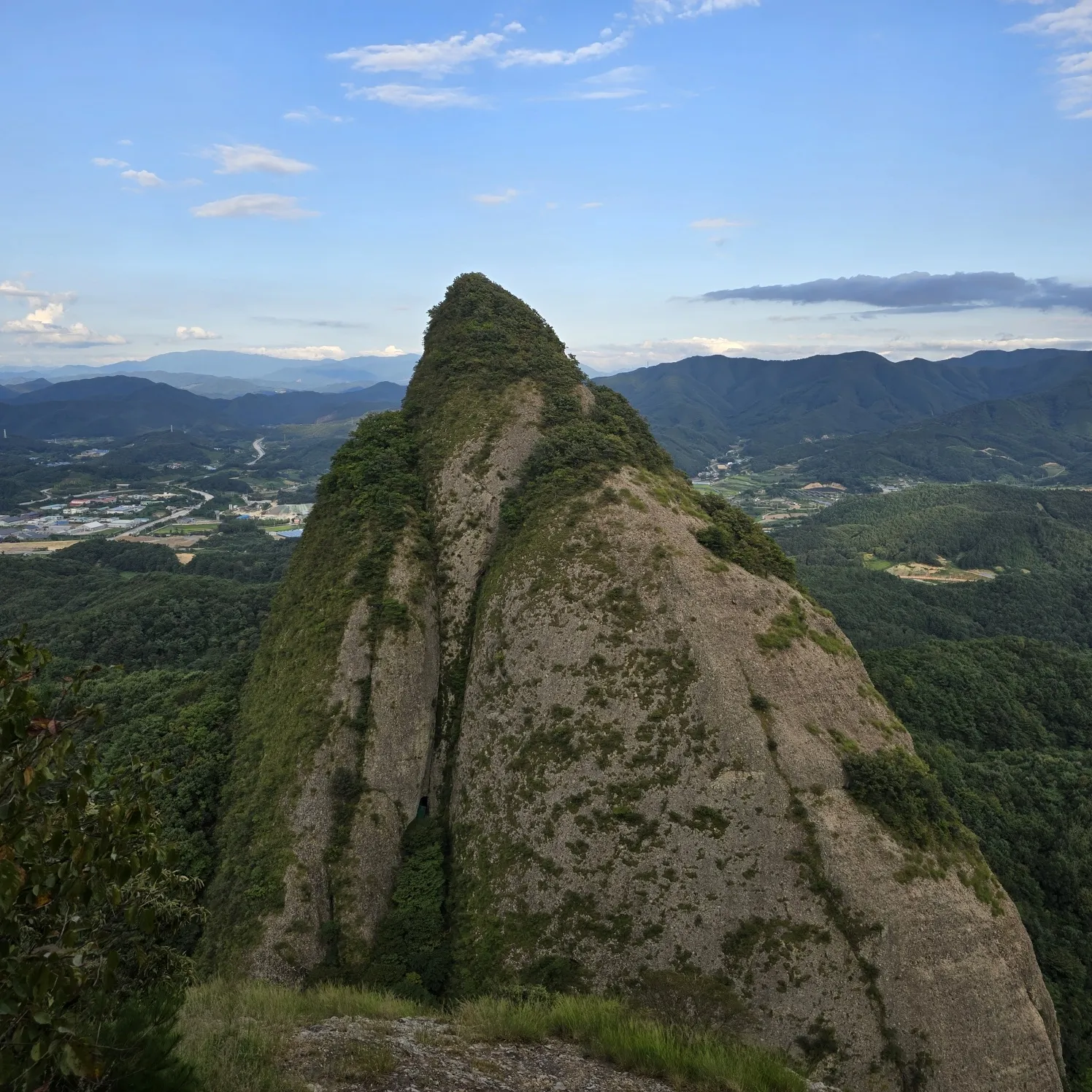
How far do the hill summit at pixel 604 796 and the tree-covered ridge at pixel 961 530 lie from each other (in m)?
114

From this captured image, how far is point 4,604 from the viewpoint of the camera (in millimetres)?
92000

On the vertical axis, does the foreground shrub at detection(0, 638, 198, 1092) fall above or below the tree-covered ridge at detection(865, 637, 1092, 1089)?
above

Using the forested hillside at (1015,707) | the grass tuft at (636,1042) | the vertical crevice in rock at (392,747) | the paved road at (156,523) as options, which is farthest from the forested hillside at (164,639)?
the forested hillside at (1015,707)

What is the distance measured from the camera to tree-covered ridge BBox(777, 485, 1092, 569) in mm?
141125

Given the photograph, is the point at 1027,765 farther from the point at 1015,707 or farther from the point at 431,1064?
the point at 431,1064

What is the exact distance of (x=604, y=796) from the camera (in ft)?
91.8

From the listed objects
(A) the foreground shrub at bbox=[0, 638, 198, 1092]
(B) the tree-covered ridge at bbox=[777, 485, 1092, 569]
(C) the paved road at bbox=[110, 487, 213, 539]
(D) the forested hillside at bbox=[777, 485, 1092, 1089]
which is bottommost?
(D) the forested hillside at bbox=[777, 485, 1092, 1089]

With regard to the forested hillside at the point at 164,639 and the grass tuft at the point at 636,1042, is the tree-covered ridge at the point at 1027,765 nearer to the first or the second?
the grass tuft at the point at 636,1042

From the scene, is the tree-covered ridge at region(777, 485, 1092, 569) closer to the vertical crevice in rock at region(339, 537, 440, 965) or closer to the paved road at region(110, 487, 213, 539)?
the vertical crevice in rock at region(339, 537, 440, 965)

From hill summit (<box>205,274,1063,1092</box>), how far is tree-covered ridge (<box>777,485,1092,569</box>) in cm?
11438

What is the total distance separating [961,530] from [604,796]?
159161mm

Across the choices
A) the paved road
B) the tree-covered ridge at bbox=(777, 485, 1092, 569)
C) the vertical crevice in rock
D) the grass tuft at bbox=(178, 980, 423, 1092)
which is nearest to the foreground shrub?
the grass tuft at bbox=(178, 980, 423, 1092)

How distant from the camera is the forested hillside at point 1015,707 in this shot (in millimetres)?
35875

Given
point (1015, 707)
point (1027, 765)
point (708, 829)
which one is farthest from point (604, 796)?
point (1015, 707)
